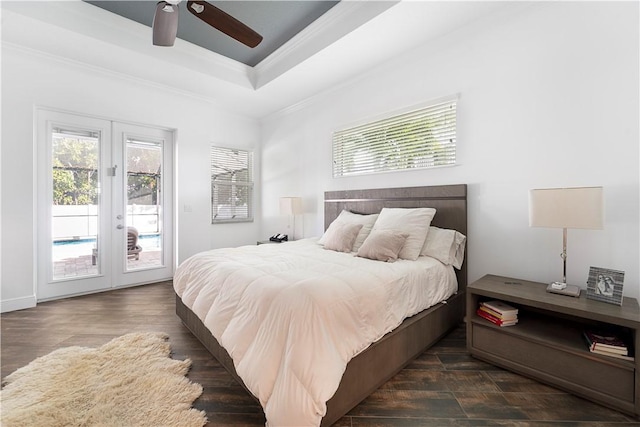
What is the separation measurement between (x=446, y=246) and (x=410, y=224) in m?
0.36

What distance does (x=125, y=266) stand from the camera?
385 centimetres

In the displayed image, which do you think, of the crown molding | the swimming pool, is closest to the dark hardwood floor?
the swimming pool

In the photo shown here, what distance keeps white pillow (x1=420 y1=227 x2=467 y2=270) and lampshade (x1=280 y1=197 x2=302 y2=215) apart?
7.06 feet

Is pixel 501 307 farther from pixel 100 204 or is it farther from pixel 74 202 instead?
pixel 74 202

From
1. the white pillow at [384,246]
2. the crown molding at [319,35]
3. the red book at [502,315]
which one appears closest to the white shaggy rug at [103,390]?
the white pillow at [384,246]

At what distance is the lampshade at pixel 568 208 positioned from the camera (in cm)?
168

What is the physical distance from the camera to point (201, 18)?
2.00 metres

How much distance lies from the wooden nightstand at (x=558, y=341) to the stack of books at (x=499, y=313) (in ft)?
0.12

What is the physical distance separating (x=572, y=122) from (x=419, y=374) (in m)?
2.19

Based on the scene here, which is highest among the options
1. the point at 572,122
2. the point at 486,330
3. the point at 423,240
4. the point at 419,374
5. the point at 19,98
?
the point at 19,98

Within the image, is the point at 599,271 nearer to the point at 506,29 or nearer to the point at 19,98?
the point at 506,29

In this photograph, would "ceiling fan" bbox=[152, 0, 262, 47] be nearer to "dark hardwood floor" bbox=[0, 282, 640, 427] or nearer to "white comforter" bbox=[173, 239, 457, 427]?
"white comforter" bbox=[173, 239, 457, 427]

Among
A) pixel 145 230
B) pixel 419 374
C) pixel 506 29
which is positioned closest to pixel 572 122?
pixel 506 29

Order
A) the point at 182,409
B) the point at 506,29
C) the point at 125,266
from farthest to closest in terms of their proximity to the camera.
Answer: the point at 125,266 < the point at 506,29 < the point at 182,409
